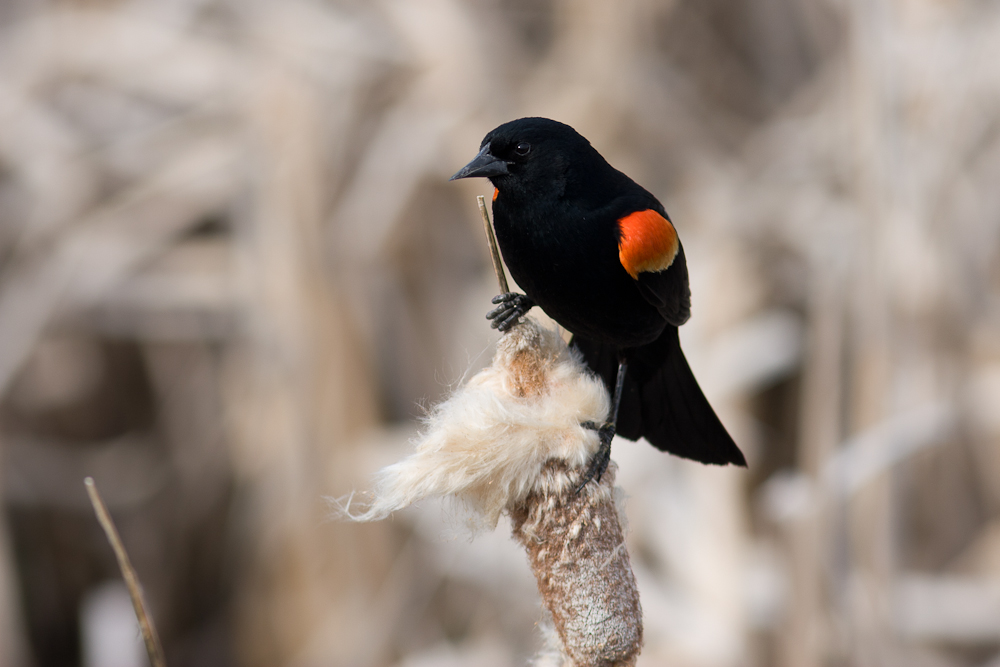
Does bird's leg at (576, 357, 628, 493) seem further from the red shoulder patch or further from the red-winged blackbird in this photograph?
the red shoulder patch

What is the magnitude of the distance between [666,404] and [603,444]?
0.34 m

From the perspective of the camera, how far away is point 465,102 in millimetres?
3096

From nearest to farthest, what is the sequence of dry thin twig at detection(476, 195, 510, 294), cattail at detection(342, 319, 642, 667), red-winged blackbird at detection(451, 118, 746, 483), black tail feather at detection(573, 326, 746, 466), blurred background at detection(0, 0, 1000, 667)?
cattail at detection(342, 319, 642, 667)
dry thin twig at detection(476, 195, 510, 294)
red-winged blackbird at detection(451, 118, 746, 483)
black tail feather at detection(573, 326, 746, 466)
blurred background at detection(0, 0, 1000, 667)

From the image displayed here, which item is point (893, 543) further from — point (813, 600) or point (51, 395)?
point (51, 395)

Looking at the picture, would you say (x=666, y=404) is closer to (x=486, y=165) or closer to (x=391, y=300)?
(x=486, y=165)

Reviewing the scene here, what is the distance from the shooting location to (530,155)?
3.74 ft

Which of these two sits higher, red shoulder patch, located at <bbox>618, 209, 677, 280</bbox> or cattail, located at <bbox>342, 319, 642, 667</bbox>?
red shoulder patch, located at <bbox>618, 209, 677, 280</bbox>

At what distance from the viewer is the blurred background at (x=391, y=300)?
8.63 ft

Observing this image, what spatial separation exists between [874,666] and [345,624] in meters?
1.82

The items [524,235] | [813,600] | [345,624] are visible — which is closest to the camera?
[524,235]

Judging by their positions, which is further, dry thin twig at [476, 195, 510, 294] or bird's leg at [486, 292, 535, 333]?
bird's leg at [486, 292, 535, 333]

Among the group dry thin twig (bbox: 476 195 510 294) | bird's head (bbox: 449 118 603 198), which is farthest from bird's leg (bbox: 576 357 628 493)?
bird's head (bbox: 449 118 603 198)

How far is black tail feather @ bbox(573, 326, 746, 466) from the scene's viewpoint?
123 centimetres

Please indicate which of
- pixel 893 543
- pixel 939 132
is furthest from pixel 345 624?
pixel 939 132
